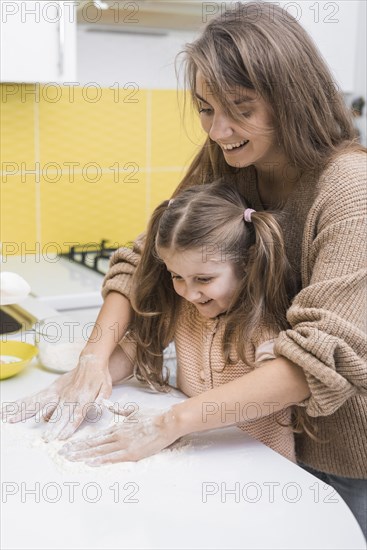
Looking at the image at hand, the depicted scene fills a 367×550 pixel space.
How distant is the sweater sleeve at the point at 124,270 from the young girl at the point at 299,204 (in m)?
0.06

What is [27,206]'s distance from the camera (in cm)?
234

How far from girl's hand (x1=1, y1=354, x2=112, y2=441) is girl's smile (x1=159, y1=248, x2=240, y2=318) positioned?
8.7 inches

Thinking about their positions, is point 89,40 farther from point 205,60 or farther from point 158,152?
point 205,60

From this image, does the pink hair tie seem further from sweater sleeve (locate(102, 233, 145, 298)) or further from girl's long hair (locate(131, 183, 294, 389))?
sweater sleeve (locate(102, 233, 145, 298))

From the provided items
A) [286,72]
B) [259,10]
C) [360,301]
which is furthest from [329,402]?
[259,10]

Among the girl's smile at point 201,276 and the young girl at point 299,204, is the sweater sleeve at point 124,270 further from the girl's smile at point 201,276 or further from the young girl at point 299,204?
the girl's smile at point 201,276

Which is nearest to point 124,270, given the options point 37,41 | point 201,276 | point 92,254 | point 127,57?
point 201,276

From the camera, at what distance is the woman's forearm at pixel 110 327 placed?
1.33 metres

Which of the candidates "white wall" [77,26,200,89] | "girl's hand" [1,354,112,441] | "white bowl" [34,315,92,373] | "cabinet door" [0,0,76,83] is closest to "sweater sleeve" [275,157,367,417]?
"girl's hand" [1,354,112,441]

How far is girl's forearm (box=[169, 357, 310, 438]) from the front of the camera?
1.08m

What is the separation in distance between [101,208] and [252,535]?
173 centimetres

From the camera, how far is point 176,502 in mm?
954

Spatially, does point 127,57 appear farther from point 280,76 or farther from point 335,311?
point 335,311

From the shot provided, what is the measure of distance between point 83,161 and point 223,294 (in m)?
1.33
